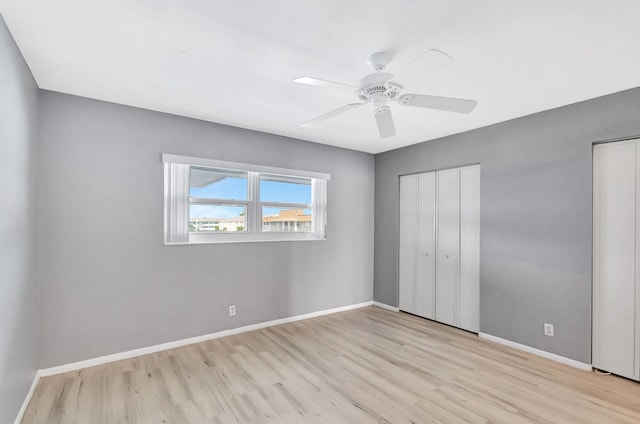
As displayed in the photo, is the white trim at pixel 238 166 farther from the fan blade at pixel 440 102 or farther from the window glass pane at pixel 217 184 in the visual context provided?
the fan blade at pixel 440 102

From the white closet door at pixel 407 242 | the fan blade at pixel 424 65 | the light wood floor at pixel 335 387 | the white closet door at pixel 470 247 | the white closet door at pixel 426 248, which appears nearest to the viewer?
the fan blade at pixel 424 65

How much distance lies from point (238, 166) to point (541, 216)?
3.25 m

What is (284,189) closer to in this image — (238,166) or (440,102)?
(238,166)

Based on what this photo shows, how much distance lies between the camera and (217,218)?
11.7 ft

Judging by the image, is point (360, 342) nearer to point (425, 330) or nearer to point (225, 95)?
point (425, 330)

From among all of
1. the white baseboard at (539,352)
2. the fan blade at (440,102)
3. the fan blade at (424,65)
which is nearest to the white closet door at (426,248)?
the white baseboard at (539,352)

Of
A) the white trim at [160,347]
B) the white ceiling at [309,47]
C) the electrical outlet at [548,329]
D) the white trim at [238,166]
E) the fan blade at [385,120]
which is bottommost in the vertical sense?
the white trim at [160,347]

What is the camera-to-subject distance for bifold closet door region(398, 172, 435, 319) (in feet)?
13.9

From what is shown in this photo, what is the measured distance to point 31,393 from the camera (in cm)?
232

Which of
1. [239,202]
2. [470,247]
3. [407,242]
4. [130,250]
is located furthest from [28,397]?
[470,247]

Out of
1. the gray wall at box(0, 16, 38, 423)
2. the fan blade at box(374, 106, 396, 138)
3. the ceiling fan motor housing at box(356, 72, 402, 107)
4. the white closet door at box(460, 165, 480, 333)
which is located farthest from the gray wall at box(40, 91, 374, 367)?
the white closet door at box(460, 165, 480, 333)

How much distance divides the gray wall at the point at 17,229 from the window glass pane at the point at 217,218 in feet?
4.25

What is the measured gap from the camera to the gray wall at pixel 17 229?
175 centimetres

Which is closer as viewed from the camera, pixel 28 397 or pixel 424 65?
pixel 424 65
